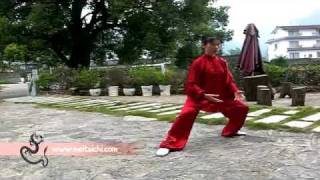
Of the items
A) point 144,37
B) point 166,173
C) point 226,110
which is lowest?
point 166,173

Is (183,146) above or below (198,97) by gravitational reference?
below

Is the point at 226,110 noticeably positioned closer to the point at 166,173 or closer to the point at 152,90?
the point at 166,173

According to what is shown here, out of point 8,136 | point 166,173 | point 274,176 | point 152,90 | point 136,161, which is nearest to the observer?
point 274,176

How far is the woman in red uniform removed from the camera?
5.84 meters

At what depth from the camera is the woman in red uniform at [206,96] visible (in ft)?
19.1

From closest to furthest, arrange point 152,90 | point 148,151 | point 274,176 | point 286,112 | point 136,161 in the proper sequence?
point 274,176, point 136,161, point 148,151, point 286,112, point 152,90

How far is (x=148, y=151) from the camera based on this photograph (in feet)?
19.7

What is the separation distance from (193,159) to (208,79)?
1.06 m

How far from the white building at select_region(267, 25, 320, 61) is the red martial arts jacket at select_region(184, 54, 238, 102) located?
183ft

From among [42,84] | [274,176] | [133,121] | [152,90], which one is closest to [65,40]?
[42,84]

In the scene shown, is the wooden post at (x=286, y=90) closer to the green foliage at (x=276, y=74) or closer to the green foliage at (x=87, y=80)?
the green foliage at (x=276, y=74)

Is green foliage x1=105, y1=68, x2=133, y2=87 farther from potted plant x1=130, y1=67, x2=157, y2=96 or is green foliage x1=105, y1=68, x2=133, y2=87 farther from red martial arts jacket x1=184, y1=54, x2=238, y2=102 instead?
red martial arts jacket x1=184, y1=54, x2=238, y2=102

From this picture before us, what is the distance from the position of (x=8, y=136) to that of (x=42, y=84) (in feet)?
34.3

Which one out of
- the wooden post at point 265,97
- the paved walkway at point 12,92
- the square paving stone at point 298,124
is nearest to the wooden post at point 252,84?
the wooden post at point 265,97
